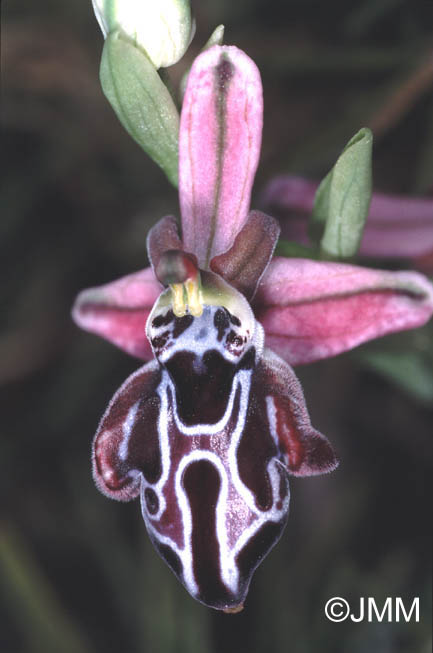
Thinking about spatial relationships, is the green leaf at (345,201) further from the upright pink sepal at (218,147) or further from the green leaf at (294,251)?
the upright pink sepal at (218,147)

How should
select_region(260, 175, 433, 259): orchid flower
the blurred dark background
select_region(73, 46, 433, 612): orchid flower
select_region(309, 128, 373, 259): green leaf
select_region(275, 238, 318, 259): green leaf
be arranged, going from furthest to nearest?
the blurred dark background < select_region(260, 175, 433, 259): orchid flower < select_region(275, 238, 318, 259): green leaf < select_region(309, 128, 373, 259): green leaf < select_region(73, 46, 433, 612): orchid flower

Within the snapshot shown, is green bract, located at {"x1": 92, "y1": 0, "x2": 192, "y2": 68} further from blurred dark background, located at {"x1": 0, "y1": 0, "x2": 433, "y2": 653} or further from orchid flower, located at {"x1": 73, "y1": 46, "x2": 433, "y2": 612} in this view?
blurred dark background, located at {"x1": 0, "y1": 0, "x2": 433, "y2": 653}

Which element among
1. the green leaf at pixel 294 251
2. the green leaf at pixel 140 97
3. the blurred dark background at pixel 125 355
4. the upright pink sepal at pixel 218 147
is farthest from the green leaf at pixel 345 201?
the blurred dark background at pixel 125 355

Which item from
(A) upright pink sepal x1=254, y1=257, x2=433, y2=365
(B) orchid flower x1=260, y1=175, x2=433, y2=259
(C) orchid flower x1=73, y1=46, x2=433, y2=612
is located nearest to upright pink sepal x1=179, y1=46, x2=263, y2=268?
(C) orchid flower x1=73, y1=46, x2=433, y2=612

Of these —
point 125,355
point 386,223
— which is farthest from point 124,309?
point 125,355

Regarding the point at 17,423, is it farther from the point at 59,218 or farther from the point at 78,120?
the point at 78,120

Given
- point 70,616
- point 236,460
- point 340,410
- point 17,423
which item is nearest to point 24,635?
point 70,616
